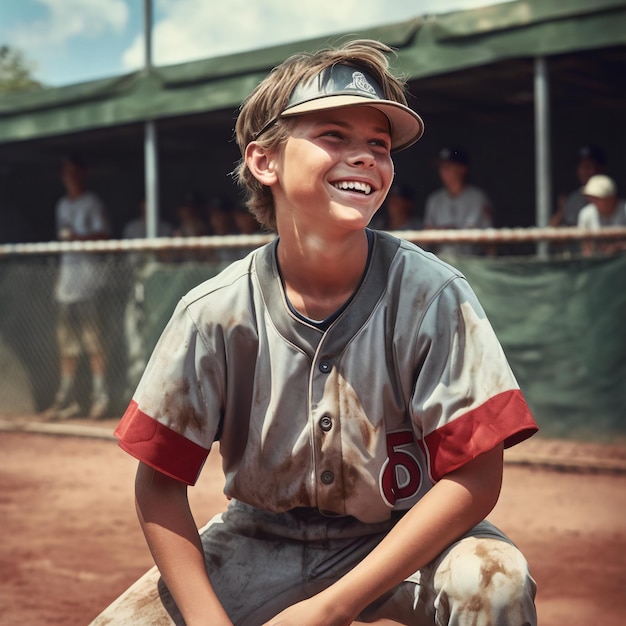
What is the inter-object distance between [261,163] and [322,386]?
599 millimetres

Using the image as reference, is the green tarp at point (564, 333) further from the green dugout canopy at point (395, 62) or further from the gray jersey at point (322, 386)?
the gray jersey at point (322, 386)

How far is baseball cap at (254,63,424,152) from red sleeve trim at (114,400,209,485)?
78 centimetres

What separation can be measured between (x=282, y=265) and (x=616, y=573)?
240 cm

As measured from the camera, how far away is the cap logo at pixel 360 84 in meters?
2.18

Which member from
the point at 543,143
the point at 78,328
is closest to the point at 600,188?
the point at 543,143

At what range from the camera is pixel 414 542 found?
77.5 inches

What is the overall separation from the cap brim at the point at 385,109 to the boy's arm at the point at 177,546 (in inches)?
36.0

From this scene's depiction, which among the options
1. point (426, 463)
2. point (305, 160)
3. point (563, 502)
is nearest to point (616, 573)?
point (563, 502)

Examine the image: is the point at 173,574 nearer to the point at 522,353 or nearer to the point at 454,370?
→ the point at 454,370

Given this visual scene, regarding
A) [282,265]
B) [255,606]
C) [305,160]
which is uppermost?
[305,160]

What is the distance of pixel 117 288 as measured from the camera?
26.6ft

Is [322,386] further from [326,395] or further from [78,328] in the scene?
[78,328]

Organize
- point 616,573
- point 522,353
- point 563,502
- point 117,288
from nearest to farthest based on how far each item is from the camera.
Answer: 1. point 616,573
2. point 563,502
3. point 522,353
4. point 117,288

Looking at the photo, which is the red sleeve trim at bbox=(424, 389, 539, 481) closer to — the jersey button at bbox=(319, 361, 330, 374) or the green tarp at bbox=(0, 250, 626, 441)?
the jersey button at bbox=(319, 361, 330, 374)
